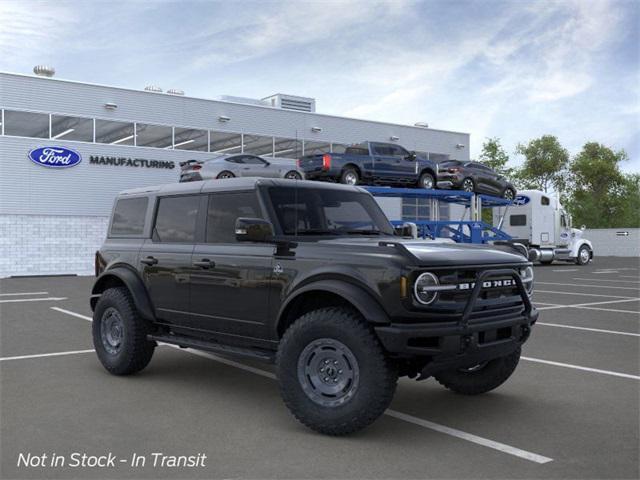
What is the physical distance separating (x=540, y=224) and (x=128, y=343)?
27.3 metres

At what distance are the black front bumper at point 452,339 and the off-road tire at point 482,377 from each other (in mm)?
832

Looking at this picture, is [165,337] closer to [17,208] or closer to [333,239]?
[333,239]

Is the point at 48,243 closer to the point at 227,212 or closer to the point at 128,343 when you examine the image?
the point at 128,343

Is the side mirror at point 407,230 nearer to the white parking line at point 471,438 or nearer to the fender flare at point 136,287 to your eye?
the white parking line at point 471,438

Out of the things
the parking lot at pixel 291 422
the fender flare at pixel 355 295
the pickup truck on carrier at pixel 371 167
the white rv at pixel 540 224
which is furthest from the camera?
the white rv at pixel 540 224

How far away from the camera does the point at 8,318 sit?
11.6 metres

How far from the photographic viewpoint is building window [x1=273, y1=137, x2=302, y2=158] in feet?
107

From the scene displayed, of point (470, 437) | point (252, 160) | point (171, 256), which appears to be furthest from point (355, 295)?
point (252, 160)

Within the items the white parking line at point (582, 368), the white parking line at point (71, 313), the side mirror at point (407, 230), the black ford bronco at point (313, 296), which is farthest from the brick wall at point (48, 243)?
the white parking line at point (582, 368)

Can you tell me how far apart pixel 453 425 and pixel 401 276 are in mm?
1372

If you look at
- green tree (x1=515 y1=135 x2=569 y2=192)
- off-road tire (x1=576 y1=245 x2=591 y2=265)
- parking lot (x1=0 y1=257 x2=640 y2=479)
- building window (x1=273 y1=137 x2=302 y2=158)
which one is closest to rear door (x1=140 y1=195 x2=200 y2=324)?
parking lot (x1=0 y1=257 x2=640 y2=479)

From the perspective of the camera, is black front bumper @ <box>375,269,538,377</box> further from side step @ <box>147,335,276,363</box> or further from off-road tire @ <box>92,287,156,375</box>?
off-road tire @ <box>92,287,156,375</box>

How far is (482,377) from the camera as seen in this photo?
234 inches

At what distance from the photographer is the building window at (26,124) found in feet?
84.3
